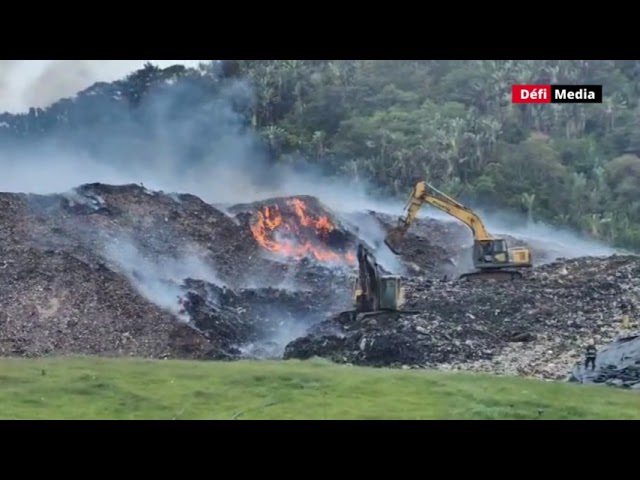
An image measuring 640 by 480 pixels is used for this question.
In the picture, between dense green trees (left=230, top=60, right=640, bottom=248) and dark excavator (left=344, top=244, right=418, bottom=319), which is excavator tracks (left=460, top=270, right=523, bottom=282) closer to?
dense green trees (left=230, top=60, right=640, bottom=248)

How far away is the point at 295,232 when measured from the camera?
16016mm

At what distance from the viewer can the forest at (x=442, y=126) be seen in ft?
50.4

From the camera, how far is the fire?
15922 millimetres

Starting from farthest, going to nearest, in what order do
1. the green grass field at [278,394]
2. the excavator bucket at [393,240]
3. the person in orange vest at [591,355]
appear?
the excavator bucket at [393,240], the person in orange vest at [591,355], the green grass field at [278,394]

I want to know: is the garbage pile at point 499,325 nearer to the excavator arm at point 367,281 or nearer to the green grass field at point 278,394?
the excavator arm at point 367,281

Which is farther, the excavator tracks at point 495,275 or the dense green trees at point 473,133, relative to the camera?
the excavator tracks at point 495,275

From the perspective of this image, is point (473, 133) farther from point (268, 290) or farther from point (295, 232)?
point (268, 290)

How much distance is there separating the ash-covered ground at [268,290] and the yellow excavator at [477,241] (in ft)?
0.44

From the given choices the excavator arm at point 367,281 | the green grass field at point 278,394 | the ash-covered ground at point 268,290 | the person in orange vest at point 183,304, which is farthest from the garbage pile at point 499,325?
the person in orange vest at point 183,304

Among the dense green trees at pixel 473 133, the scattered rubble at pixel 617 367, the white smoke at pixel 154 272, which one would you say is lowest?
the scattered rubble at pixel 617 367

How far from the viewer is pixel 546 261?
1602 centimetres

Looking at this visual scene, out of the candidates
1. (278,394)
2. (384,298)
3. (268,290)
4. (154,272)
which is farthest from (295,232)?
(278,394)
